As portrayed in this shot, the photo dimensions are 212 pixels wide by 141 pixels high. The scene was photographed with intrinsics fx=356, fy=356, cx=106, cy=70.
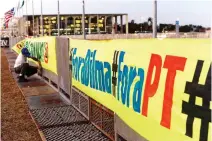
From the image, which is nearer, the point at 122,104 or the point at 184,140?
the point at 184,140

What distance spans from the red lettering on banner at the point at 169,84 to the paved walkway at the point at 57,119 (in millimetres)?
2952

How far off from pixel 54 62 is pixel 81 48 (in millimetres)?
3875

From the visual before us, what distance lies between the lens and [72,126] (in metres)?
7.84

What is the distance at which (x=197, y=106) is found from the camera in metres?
3.38

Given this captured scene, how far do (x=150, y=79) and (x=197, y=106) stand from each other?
44.1 inches

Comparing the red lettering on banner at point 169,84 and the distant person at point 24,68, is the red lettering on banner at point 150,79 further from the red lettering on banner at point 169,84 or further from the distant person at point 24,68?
the distant person at point 24,68

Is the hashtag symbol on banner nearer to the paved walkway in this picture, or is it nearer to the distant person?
the paved walkway

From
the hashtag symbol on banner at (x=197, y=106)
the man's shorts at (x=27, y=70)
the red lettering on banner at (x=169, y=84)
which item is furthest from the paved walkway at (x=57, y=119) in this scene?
the hashtag symbol on banner at (x=197, y=106)

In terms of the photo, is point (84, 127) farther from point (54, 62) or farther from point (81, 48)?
point (54, 62)

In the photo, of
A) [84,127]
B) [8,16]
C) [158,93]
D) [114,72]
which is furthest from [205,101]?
[8,16]

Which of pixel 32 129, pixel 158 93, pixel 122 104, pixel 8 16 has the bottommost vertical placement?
pixel 32 129

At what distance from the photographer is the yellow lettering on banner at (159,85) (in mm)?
3352

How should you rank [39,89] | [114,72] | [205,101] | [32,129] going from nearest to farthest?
[205,101], [114,72], [32,129], [39,89]

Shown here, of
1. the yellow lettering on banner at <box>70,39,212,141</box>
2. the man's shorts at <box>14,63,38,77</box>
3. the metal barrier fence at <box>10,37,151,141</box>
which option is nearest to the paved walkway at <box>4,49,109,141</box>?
the metal barrier fence at <box>10,37,151,141</box>
